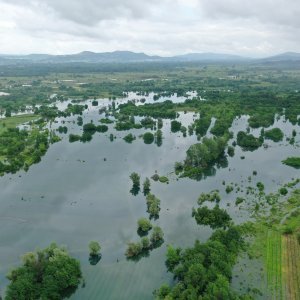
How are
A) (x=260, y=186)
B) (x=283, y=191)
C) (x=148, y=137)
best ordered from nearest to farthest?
1. (x=283, y=191)
2. (x=260, y=186)
3. (x=148, y=137)

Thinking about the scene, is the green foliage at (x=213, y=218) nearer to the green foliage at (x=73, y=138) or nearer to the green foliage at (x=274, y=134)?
the green foliage at (x=274, y=134)

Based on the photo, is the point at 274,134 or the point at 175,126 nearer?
the point at 274,134

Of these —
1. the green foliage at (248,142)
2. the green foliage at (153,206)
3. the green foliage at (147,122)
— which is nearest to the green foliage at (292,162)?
the green foliage at (248,142)

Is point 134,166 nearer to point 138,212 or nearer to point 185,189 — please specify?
point 185,189

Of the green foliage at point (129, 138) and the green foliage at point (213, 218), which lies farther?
the green foliage at point (129, 138)

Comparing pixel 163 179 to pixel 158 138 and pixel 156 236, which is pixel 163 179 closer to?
pixel 156 236

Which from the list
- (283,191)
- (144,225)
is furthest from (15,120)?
(283,191)

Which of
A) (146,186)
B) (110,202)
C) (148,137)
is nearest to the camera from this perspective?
(110,202)
